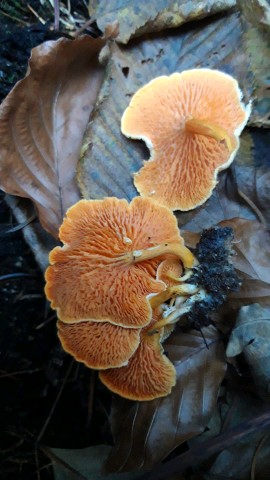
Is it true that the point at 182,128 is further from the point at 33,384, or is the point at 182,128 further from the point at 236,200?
the point at 33,384

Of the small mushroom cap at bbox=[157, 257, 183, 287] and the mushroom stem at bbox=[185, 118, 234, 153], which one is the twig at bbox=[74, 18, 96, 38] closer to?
the mushroom stem at bbox=[185, 118, 234, 153]

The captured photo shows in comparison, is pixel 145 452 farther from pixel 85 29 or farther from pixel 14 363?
pixel 85 29

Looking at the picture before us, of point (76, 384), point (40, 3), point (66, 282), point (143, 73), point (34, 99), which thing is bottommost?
point (76, 384)

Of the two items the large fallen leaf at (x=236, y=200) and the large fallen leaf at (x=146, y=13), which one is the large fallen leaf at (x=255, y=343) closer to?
the large fallen leaf at (x=236, y=200)

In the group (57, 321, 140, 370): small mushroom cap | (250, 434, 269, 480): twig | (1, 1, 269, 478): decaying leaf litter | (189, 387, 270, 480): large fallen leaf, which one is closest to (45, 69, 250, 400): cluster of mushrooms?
(57, 321, 140, 370): small mushroom cap

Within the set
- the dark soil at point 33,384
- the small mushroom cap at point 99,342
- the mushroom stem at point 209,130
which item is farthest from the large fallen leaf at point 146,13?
the small mushroom cap at point 99,342

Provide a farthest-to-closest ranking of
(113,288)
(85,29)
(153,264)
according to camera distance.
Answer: (85,29) → (153,264) → (113,288)

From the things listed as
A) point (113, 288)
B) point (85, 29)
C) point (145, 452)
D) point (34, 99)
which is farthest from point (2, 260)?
point (85, 29)
